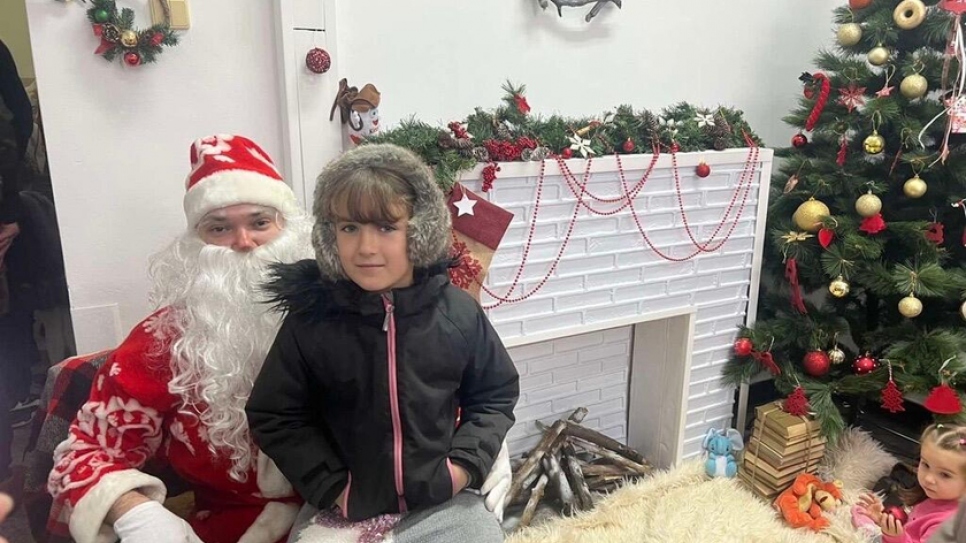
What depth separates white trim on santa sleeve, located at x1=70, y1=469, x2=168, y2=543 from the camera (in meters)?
1.21

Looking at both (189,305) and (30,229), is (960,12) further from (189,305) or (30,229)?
(30,229)

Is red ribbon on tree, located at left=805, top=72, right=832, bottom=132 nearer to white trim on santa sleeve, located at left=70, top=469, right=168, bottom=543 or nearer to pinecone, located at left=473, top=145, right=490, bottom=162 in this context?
pinecone, located at left=473, top=145, right=490, bottom=162

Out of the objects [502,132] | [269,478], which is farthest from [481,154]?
[269,478]

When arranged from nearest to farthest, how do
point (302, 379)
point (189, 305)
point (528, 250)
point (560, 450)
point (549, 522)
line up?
point (302, 379)
point (189, 305)
point (528, 250)
point (549, 522)
point (560, 450)

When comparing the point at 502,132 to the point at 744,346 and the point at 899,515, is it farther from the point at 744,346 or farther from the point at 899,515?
the point at 899,515

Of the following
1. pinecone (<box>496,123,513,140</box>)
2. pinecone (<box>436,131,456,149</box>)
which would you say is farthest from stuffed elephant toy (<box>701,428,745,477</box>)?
pinecone (<box>436,131,456,149</box>)

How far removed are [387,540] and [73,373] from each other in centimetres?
77

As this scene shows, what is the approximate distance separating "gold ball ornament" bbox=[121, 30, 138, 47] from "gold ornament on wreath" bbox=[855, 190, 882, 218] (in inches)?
80.6

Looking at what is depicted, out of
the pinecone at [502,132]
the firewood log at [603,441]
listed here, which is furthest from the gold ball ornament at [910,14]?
the firewood log at [603,441]

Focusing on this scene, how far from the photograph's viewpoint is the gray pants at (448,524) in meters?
1.22

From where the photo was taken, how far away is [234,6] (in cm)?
161

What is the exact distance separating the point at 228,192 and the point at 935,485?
1843 mm

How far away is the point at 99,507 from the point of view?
1.22 meters

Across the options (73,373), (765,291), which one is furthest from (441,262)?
(765,291)
